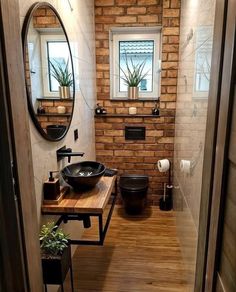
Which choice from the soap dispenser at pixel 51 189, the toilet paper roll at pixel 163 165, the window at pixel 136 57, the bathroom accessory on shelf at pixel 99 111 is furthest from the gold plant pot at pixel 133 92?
the soap dispenser at pixel 51 189

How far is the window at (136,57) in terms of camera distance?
321cm

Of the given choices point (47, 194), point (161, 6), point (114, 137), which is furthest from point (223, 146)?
point (161, 6)

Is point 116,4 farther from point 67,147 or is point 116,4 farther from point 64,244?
point 64,244

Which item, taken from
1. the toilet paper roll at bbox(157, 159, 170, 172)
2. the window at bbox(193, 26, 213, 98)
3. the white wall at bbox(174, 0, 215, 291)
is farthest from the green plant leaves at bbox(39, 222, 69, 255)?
the toilet paper roll at bbox(157, 159, 170, 172)

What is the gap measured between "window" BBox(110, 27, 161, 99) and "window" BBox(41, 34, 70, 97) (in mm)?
1358

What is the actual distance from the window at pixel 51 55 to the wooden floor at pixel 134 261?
1584mm

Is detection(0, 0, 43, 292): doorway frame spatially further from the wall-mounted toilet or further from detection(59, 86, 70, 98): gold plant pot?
the wall-mounted toilet

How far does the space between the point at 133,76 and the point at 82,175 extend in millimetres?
1808

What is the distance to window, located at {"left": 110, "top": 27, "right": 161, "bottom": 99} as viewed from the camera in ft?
10.5

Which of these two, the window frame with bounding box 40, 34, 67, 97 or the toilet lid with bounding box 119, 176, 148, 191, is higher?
the window frame with bounding box 40, 34, 67, 97

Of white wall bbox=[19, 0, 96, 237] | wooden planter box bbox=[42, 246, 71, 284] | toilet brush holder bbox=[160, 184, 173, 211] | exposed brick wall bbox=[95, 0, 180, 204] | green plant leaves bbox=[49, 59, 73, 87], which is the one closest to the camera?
wooden planter box bbox=[42, 246, 71, 284]

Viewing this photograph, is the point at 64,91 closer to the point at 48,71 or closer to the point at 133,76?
the point at 48,71

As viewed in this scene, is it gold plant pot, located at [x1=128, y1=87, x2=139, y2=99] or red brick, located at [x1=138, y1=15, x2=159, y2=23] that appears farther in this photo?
gold plant pot, located at [x1=128, y1=87, x2=139, y2=99]

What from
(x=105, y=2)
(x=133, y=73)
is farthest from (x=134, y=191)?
(x=105, y=2)
